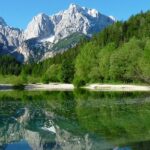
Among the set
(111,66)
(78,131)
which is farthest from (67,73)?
(78,131)

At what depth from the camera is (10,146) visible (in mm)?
25828

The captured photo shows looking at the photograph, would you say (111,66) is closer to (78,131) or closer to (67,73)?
(67,73)

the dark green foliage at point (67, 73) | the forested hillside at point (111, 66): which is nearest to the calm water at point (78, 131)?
the forested hillside at point (111, 66)

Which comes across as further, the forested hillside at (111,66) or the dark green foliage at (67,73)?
the dark green foliage at (67,73)

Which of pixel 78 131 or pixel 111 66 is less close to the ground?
pixel 111 66

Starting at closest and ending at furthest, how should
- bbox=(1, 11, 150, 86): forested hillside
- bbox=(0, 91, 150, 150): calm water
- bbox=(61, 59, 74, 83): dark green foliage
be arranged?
1. bbox=(0, 91, 150, 150): calm water
2. bbox=(1, 11, 150, 86): forested hillside
3. bbox=(61, 59, 74, 83): dark green foliage

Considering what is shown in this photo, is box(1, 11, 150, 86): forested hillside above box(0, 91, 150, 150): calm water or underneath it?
above

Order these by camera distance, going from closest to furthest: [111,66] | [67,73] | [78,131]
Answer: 1. [78,131]
2. [111,66]
3. [67,73]

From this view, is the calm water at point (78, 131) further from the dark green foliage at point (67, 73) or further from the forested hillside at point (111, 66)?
the dark green foliage at point (67, 73)

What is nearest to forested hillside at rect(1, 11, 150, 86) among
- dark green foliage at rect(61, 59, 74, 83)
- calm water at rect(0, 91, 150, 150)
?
dark green foliage at rect(61, 59, 74, 83)

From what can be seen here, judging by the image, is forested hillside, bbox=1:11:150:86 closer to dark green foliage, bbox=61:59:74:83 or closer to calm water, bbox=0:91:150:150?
dark green foliage, bbox=61:59:74:83

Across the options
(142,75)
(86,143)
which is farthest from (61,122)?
(142,75)

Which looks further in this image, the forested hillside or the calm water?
the forested hillside

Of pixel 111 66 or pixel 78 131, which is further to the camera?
pixel 111 66
